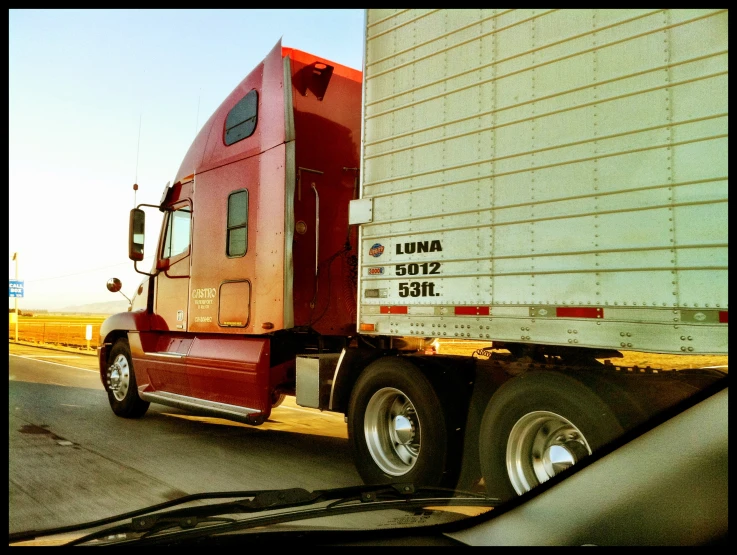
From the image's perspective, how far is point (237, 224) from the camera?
6.51 m

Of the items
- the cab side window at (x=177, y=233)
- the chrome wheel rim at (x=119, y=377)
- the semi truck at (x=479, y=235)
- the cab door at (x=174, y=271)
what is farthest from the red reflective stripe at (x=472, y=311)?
the chrome wheel rim at (x=119, y=377)

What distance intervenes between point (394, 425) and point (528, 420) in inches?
57.0

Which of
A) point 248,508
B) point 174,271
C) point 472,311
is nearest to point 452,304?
point 472,311

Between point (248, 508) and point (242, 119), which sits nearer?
point (248, 508)

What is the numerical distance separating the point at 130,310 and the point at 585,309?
282 inches

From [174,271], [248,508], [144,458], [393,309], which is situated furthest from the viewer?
[174,271]

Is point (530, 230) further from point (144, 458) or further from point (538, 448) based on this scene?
point (144, 458)

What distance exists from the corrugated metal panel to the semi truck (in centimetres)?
1

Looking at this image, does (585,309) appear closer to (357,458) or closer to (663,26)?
(663,26)

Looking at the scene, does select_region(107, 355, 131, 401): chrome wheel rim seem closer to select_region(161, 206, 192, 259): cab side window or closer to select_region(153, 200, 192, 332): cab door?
select_region(153, 200, 192, 332): cab door

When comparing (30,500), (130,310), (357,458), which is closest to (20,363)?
(130,310)

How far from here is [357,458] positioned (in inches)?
191

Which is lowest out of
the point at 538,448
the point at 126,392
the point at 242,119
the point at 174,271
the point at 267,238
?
the point at 126,392

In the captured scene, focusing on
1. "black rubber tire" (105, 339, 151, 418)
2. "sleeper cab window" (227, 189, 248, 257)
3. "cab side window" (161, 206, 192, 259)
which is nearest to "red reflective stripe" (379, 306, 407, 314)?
"sleeper cab window" (227, 189, 248, 257)
